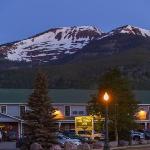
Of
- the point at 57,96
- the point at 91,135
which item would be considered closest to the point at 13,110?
the point at 57,96

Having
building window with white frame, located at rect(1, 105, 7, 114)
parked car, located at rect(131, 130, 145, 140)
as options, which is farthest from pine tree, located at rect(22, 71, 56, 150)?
building window with white frame, located at rect(1, 105, 7, 114)

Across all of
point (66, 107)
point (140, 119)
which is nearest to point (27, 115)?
point (66, 107)

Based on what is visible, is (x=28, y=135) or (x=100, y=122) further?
(x=100, y=122)

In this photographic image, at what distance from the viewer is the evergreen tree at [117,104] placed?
5734 centimetres

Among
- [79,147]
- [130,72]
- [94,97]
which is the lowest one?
[79,147]

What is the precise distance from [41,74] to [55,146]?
5.75 meters

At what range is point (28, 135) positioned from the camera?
4684 cm

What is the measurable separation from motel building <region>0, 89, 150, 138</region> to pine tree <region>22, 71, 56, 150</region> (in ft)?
115

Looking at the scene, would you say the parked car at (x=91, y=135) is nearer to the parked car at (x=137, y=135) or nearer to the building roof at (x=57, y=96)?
the parked car at (x=137, y=135)

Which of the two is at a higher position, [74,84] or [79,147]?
[74,84]

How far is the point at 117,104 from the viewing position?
57.3 m

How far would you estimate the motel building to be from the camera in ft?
275

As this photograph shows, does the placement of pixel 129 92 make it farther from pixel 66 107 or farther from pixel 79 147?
pixel 66 107

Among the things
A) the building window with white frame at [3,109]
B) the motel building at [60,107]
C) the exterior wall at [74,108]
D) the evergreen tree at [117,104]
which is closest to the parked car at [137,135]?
the evergreen tree at [117,104]
